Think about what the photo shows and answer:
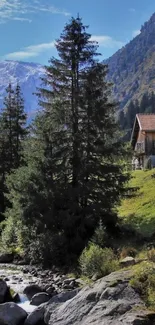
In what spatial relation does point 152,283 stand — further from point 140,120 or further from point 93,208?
point 140,120

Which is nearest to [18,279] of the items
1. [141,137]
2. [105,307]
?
[105,307]

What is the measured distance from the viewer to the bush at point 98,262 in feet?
60.3

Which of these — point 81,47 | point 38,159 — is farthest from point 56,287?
point 81,47

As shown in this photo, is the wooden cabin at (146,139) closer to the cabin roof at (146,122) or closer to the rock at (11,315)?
the cabin roof at (146,122)

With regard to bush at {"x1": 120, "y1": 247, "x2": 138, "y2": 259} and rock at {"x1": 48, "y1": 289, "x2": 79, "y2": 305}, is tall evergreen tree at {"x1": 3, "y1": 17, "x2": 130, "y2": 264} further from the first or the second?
rock at {"x1": 48, "y1": 289, "x2": 79, "y2": 305}

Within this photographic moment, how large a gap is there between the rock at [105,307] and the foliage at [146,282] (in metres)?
0.18

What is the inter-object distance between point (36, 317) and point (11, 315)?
96 centimetres

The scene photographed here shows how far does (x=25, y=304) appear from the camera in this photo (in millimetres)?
18016

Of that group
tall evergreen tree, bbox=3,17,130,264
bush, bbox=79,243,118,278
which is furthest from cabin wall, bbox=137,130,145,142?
bush, bbox=79,243,118,278

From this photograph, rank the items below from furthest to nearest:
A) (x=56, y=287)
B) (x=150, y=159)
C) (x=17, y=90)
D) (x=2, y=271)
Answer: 1. (x=150, y=159)
2. (x=17, y=90)
3. (x=2, y=271)
4. (x=56, y=287)

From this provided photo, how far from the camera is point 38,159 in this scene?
28.6m

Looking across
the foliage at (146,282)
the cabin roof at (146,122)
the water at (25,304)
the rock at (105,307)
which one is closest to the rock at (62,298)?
the rock at (105,307)

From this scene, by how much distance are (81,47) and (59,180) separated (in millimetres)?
9574

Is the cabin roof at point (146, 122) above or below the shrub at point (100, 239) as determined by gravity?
above
